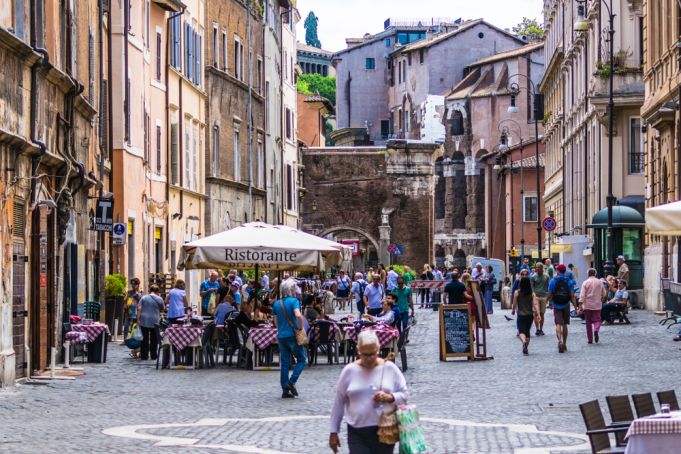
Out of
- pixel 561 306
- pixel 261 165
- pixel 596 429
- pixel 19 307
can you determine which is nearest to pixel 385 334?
pixel 561 306

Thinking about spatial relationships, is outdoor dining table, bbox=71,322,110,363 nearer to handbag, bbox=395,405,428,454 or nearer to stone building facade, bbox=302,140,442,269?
handbag, bbox=395,405,428,454

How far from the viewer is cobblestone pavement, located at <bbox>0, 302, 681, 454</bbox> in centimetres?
1484

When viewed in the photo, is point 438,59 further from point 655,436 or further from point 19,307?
point 655,436

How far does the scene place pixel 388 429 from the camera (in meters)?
9.80

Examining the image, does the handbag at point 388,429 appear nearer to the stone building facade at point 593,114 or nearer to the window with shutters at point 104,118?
the window with shutters at point 104,118

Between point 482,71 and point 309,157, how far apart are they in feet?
120

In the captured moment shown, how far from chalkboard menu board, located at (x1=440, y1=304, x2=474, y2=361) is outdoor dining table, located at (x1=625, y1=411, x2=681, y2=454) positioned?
17.3m

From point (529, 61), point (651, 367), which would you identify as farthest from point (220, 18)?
point (529, 61)

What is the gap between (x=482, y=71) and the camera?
122 metres

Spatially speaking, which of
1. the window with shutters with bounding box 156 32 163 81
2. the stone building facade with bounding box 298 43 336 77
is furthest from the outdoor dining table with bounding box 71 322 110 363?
the stone building facade with bounding box 298 43 336 77

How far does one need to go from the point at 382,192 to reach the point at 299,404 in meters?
69.3

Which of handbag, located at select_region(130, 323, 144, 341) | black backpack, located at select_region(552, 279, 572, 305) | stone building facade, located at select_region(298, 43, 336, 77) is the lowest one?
handbag, located at select_region(130, 323, 144, 341)

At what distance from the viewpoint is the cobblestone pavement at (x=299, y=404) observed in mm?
14844

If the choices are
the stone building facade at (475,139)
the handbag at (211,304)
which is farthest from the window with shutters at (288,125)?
the stone building facade at (475,139)
